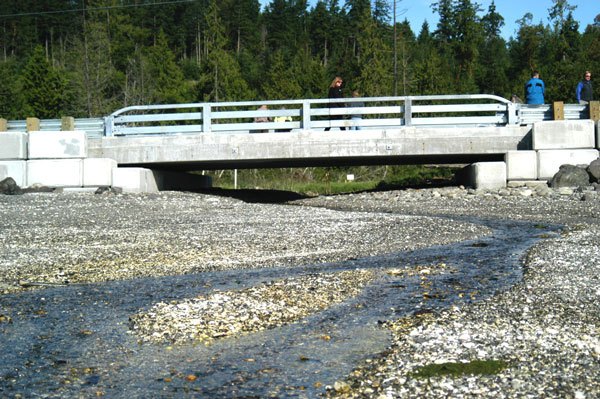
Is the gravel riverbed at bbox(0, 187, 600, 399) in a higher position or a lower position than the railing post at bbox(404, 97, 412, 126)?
Result: lower

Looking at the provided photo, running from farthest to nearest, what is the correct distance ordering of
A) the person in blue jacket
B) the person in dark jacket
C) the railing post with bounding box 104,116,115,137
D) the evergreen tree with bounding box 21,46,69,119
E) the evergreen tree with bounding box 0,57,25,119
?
1. the evergreen tree with bounding box 21,46,69,119
2. the evergreen tree with bounding box 0,57,25,119
3. the person in dark jacket
4. the person in blue jacket
5. the railing post with bounding box 104,116,115,137

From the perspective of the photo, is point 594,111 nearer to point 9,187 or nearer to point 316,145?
point 316,145

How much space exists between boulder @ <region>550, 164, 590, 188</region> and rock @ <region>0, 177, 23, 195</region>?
14.0 meters

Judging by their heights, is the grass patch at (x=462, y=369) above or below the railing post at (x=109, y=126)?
below

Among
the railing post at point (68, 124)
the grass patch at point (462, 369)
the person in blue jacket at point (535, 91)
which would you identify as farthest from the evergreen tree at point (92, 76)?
the grass patch at point (462, 369)

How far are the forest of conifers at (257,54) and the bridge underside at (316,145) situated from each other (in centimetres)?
2481

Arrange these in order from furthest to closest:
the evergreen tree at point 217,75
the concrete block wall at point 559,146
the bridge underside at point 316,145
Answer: the evergreen tree at point 217,75 → the bridge underside at point 316,145 → the concrete block wall at point 559,146

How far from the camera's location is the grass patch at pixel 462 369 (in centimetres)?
463

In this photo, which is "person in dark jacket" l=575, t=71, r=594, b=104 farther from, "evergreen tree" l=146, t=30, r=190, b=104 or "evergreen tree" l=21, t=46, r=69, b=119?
"evergreen tree" l=21, t=46, r=69, b=119

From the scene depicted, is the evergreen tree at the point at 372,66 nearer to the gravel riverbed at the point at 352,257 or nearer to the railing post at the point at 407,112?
the railing post at the point at 407,112

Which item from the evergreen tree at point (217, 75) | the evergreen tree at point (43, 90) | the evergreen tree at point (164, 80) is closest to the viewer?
the evergreen tree at point (217, 75)

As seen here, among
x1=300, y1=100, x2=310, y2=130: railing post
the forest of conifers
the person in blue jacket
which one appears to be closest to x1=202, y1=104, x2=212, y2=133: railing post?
x1=300, y1=100, x2=310, y2=130: railing post

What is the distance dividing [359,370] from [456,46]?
8220cm

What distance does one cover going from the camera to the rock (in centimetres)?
1925
